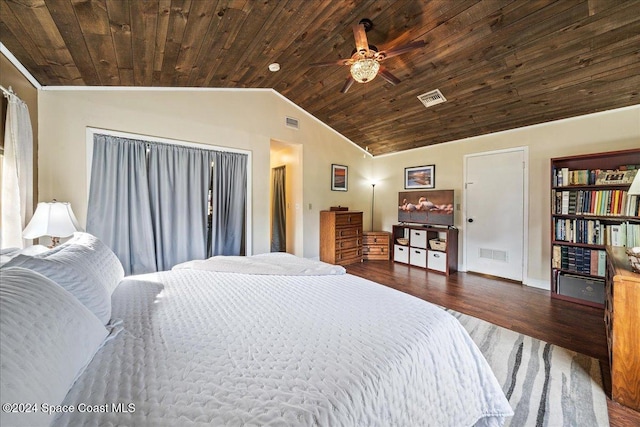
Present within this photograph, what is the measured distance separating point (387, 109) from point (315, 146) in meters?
1.43

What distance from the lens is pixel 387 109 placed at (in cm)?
388

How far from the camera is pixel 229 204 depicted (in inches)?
148

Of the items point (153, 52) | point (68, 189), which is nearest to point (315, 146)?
point (153, 52)

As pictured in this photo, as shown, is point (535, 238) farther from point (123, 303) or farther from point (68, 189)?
point (68, 189)

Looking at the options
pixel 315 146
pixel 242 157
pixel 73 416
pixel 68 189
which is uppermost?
pixel 315 146

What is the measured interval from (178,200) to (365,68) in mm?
2694

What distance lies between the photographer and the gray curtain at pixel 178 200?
317 cm

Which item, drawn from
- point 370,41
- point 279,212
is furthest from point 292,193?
point 370,41

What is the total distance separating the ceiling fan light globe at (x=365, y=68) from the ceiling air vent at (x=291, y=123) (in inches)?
81.2

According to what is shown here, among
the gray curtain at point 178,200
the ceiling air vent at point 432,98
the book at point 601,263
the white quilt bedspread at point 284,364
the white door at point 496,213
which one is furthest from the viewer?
the white door at point 496,213

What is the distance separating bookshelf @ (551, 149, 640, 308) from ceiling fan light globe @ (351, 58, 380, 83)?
8.79 feet

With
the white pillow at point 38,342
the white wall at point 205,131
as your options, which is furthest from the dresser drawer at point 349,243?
the white pillow at point 38,342

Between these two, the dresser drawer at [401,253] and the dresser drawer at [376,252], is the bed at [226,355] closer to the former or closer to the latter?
the dresser drawer at [401,253]

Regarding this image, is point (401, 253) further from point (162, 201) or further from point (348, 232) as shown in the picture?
point (162, 201)
